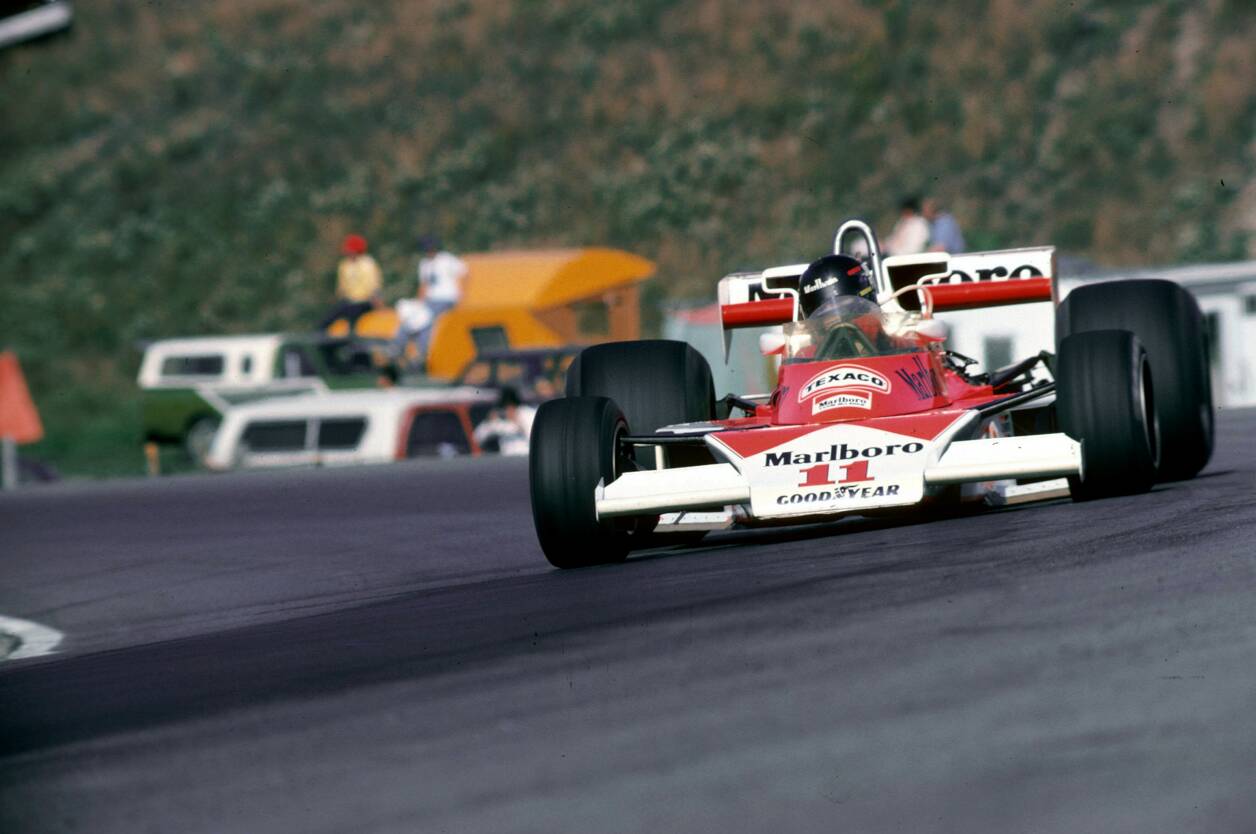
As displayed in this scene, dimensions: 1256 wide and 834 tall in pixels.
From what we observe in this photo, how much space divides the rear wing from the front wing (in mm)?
1982

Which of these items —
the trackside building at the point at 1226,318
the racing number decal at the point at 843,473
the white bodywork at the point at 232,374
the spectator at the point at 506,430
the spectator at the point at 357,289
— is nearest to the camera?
the racing number decal at the point at 843,473

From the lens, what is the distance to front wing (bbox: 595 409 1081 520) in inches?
298

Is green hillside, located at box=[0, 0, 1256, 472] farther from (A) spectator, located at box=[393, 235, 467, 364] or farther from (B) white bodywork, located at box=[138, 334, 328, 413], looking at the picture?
(A) spectator, located at box=[393, 235, 467, 364]

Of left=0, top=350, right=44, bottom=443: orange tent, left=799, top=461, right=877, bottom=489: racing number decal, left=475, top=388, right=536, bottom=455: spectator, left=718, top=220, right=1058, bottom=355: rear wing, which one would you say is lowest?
left=475, top=388, right=536, bottom=455: spectator

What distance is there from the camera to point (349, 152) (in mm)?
45000

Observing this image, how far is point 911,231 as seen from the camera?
18500mm

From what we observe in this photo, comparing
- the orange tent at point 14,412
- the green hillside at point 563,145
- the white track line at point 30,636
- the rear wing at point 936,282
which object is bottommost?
the white track line at point 30,636

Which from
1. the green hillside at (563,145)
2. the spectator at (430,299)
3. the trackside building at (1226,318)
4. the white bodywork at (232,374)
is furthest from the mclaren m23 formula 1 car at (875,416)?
the green hillside at (563,145)

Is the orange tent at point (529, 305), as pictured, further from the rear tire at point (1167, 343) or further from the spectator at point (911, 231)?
the rear tire at point (1167, 343)

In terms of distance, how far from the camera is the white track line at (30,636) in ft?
27.6

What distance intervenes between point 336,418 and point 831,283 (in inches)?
474

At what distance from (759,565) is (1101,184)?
30.7m

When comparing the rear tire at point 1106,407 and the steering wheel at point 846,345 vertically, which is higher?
the steering wheel at point 846,345

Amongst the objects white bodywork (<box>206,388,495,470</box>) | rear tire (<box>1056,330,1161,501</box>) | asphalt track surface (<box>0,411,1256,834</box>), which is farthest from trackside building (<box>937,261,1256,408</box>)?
asphalt track surface (<box>0,411,1256,834</box>)
